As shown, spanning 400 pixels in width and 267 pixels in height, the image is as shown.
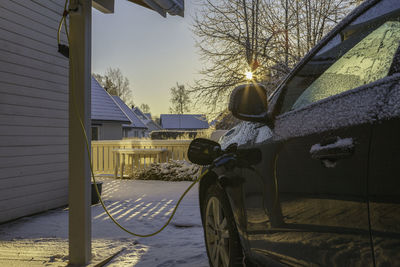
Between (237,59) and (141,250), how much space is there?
465 inches

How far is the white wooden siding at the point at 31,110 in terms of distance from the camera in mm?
5559

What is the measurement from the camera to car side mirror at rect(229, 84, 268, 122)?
1.99 meters

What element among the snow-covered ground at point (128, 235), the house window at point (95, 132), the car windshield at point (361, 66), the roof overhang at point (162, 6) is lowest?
the snow-covered ground at point (128, 235)

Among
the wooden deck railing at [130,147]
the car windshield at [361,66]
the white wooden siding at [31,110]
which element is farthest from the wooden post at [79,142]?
the wooden deck railing at [130,147]

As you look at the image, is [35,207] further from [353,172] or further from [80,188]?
[353,172]

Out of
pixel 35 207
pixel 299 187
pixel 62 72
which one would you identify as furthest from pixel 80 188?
pixel 62 72

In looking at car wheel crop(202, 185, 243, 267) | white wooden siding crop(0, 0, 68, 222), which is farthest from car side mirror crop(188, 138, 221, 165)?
white wooden siding crop(0, 0, 68, 222)

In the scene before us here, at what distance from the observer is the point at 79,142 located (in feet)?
10.9

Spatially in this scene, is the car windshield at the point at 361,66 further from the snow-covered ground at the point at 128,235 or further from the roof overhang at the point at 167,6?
the roof overhang at the point at 167,6

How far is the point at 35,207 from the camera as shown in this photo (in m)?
6.17

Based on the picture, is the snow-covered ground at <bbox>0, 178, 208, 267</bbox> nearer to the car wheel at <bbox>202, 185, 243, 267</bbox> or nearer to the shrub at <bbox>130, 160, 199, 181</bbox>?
the car wheel at <bbox>202, 185, 243, 267</bbox>

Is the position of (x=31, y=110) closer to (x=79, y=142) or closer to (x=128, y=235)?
(x=128, y=235)

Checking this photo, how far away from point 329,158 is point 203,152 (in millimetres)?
1505

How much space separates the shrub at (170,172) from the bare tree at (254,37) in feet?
15.8
